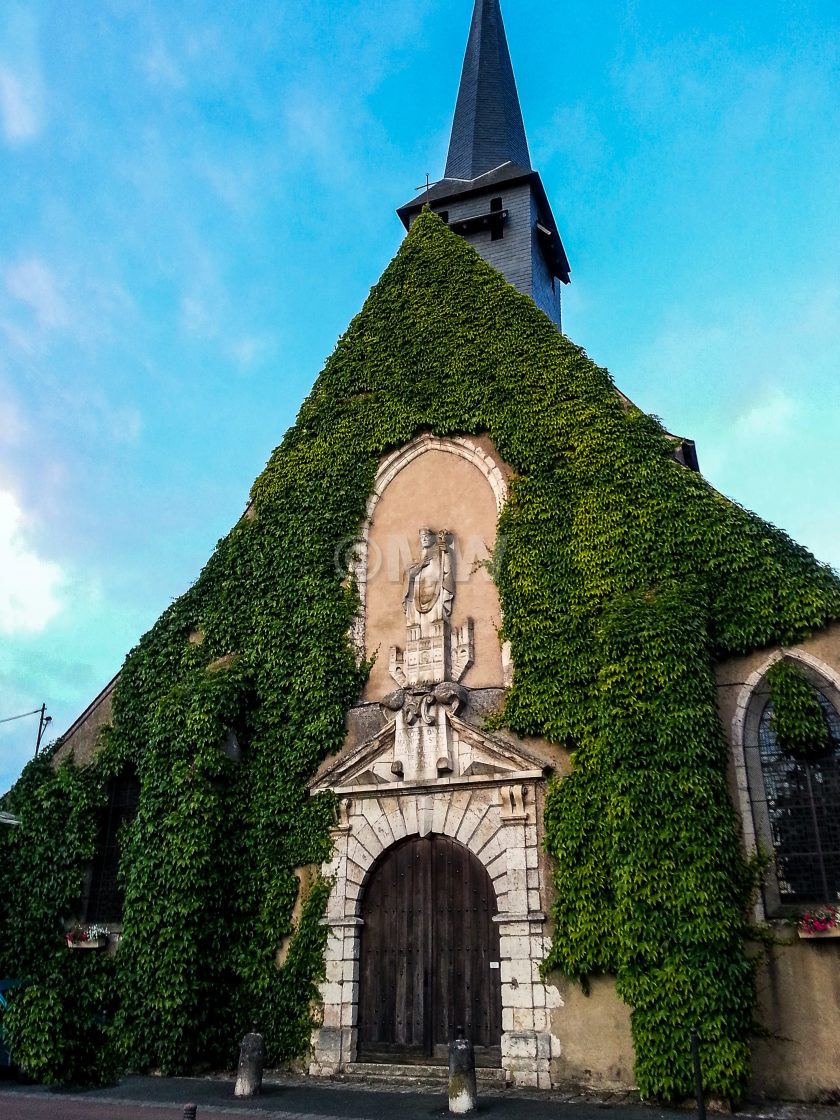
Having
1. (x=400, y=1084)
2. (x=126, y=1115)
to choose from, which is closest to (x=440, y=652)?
(x=400, y=1084)

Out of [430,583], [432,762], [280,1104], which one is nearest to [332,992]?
[280,1104]

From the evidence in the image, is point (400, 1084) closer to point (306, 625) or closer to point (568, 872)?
point (568, 872)

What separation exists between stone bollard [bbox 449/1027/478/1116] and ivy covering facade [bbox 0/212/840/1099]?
5.36 ft

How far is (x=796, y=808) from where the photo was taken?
31.1 feet

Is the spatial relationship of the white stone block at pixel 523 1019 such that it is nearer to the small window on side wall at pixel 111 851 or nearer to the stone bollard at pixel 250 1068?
the stone bollard at pixel 250 1068

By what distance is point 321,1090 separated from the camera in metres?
9.27

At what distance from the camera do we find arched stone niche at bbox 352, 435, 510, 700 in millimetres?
11820

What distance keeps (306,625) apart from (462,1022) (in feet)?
18.2

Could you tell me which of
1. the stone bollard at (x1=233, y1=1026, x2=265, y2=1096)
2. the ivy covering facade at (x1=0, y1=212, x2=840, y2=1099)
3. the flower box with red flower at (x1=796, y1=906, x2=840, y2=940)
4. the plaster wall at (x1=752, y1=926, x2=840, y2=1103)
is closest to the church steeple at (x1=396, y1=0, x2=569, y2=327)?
the ivy covering facade at (x1=0, y1=212, x2=840, y2=1099)

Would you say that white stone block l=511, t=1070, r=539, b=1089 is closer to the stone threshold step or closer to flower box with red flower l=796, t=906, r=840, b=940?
the stone threshold step

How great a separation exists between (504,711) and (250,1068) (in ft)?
15.8

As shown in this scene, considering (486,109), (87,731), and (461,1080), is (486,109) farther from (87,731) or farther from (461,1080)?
(461,1080)

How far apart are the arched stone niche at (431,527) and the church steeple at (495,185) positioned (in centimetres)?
653

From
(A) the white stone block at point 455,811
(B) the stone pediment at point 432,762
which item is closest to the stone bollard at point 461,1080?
(A) the white stone block at point 455,811
